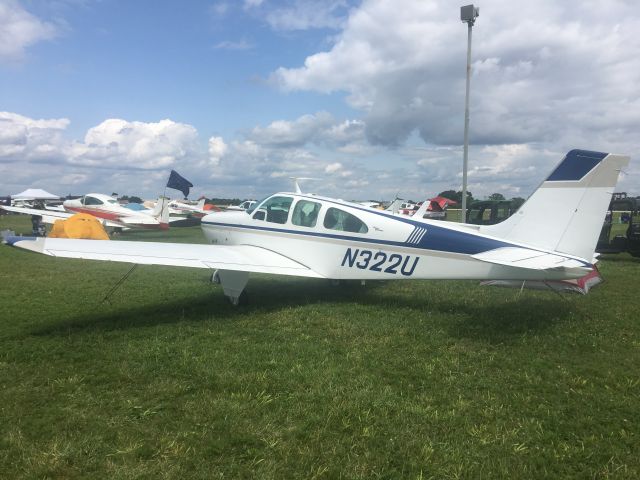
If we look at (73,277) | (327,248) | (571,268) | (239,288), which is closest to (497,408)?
(571,268)

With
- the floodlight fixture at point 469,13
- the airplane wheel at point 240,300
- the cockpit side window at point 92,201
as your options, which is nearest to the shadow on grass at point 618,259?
→ the floodlight fixture at point 469,13

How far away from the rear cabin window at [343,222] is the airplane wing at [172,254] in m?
0.89

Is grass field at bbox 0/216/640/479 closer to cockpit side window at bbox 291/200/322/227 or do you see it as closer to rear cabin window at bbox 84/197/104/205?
cockpit side window at bbox 291/200/322/227

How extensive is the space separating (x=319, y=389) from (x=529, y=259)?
10.3 ft

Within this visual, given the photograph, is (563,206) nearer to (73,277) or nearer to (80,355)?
(80,355)

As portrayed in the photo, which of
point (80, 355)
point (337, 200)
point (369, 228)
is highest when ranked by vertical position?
point (337, 200)

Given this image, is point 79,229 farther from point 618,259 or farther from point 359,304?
point 618,259

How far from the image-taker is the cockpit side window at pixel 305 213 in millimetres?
7590

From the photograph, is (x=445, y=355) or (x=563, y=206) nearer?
(x=445, y=355)

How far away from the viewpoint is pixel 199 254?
698cm

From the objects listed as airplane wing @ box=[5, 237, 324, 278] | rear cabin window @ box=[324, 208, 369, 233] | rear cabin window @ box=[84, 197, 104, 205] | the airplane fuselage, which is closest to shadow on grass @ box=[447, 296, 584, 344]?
the airplane fuselage

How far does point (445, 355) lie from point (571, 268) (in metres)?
1.95

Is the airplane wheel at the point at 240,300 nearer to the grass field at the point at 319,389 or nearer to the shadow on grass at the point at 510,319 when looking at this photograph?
the grass field at the point at 319,389

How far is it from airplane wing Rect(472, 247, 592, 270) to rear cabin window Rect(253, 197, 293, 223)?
3678 mm
